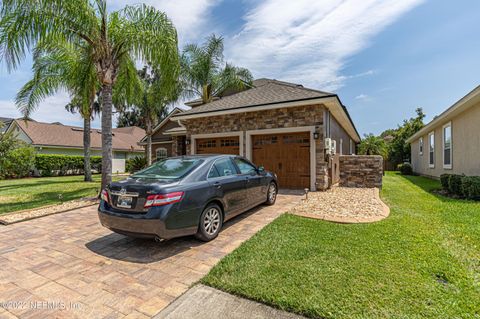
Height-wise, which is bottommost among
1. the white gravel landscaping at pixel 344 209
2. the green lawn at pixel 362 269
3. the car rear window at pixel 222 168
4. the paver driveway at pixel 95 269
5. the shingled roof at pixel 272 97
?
the paver driveway at pixel 95 269

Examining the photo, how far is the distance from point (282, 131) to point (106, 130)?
6379mm

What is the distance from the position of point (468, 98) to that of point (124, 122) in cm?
4651

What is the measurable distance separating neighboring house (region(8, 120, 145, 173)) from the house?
56.2ft

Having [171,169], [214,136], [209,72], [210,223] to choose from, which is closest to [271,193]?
[210,223]

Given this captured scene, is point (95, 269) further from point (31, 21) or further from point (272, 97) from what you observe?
point (272, 97)

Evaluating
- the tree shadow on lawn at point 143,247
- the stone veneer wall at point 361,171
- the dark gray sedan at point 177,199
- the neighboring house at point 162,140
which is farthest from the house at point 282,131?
the neighboring house at point 162,140

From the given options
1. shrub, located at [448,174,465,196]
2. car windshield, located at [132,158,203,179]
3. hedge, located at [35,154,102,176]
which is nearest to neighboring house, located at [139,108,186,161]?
hedge, located at [35,154,102,176]

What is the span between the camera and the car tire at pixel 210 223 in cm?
385

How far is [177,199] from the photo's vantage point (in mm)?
3449

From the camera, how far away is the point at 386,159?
84.8 feet

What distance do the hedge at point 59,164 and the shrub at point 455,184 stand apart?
85.5ft

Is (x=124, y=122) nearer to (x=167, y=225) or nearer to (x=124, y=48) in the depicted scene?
(x=124, y=48)

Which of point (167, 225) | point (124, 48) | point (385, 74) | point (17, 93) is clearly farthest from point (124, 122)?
point (167, 225)

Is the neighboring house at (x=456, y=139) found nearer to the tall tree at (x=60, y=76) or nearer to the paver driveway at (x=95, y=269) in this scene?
the paver driveway at (x=95, y=269)
